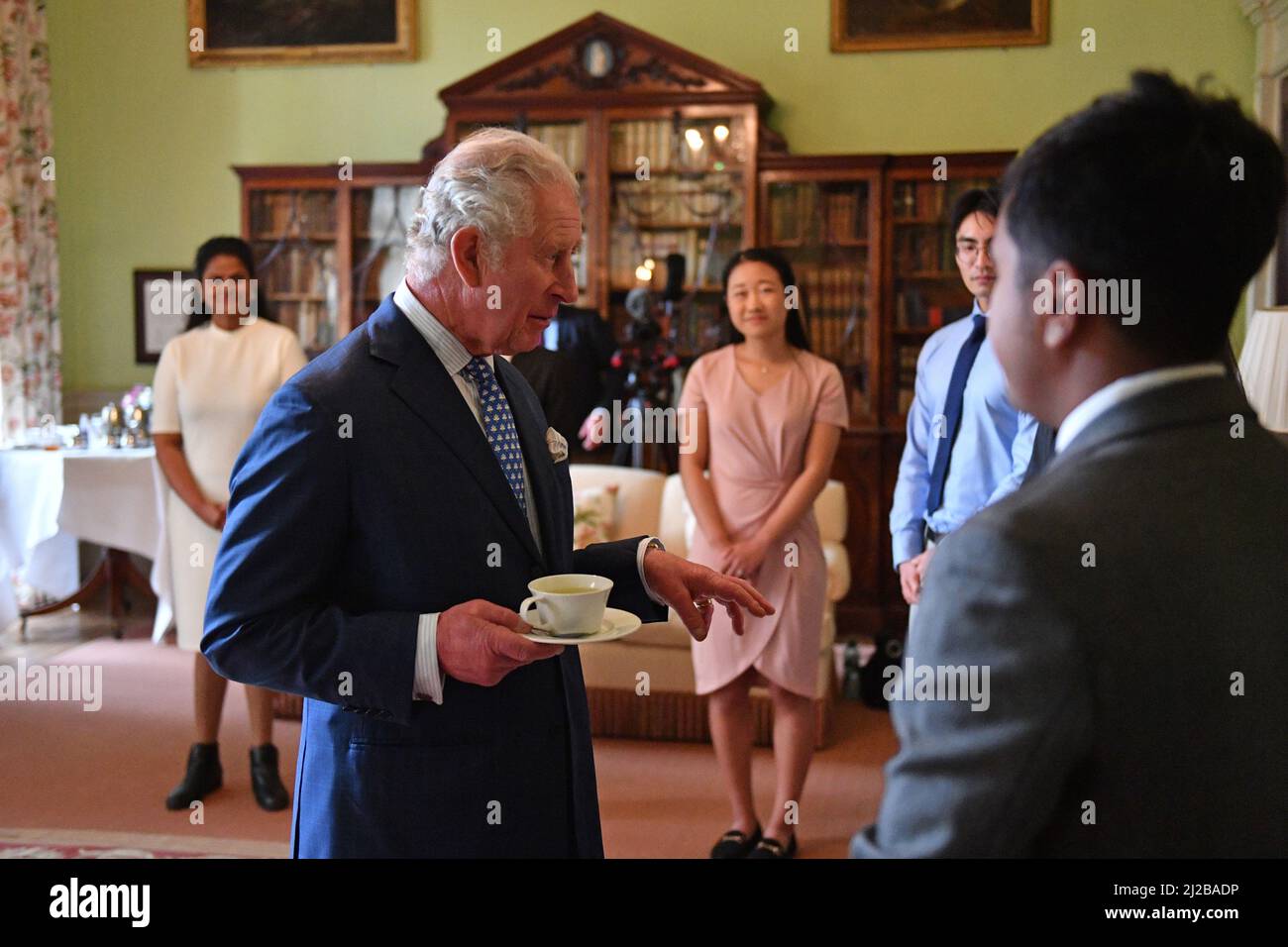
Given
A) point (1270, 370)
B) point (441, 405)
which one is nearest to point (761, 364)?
point (1270, 370)

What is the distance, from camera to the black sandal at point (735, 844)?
3.16m

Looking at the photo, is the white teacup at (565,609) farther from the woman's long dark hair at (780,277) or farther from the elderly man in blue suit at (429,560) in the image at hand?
the woman's long dark hair at (780,277)

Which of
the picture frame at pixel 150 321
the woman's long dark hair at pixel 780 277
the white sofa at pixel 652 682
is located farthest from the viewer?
the picture frame at pixel 150 321

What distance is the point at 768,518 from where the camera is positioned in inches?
130

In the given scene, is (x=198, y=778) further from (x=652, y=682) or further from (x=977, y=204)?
(x=977, y=204)

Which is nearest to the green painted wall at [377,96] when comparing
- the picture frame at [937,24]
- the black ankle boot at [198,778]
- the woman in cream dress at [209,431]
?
the picture frame at [937,24]

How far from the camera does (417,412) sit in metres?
1.46

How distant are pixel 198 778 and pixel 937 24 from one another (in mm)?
4915

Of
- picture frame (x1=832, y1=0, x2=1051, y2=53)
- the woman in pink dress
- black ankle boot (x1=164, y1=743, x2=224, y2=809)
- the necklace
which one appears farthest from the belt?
picture frame (x1=832, y1=0, x2=1051, y2=53)

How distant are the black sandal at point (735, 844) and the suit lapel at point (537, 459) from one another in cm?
184

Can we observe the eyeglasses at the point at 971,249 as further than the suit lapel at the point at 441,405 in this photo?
Yes

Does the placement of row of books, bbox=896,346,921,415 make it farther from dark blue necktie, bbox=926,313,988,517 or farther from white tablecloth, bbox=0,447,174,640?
white tablecloth, bbox=0,447,174,640

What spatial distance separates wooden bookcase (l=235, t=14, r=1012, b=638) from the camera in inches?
233
